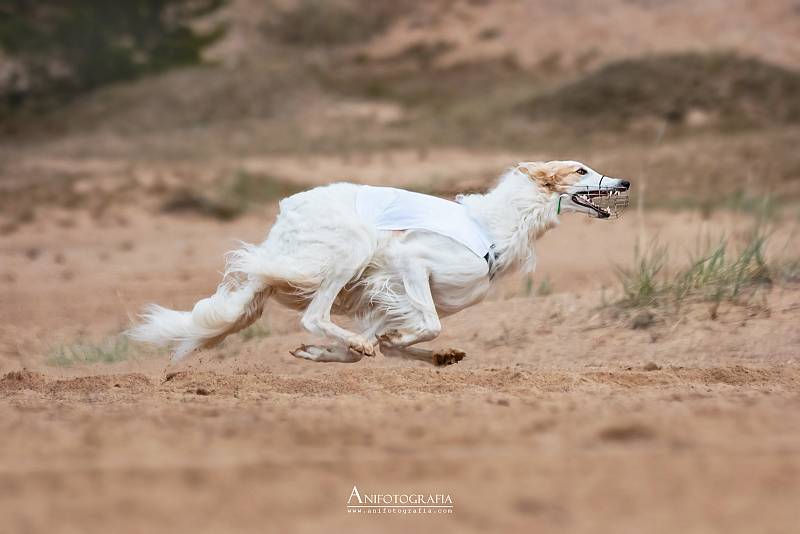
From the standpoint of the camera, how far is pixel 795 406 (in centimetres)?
604

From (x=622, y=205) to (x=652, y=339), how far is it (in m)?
1.78

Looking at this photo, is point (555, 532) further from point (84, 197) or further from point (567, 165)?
point (84, 197)

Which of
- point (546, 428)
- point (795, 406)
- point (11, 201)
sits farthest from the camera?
point (11, 201)

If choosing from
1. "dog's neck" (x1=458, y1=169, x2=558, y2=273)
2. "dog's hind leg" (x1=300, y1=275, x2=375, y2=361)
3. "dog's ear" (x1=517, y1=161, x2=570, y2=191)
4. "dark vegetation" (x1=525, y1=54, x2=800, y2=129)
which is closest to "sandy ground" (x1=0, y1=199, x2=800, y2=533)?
"dog's hind leg" (x1=300, y1=275, x2=375, y2=361)

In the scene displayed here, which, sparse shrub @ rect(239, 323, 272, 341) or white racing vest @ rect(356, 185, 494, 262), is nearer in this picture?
white racing vest @ rect(356, 185, 494, 262)

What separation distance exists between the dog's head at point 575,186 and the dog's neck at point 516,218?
1.9 inches

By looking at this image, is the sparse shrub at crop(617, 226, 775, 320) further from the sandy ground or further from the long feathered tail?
the long feathered tail

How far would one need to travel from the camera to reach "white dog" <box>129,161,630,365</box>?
7023mm

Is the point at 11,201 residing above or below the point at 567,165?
below

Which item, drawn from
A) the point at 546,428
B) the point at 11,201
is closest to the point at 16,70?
the point at 11,201

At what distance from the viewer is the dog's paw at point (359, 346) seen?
22.7 ft

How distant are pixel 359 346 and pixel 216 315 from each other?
36.8 inches

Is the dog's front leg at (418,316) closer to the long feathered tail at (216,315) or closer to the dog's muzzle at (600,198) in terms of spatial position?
the long feathered tail at (216,315)

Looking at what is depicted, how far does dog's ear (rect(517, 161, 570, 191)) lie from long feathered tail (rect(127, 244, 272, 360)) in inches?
70.2
